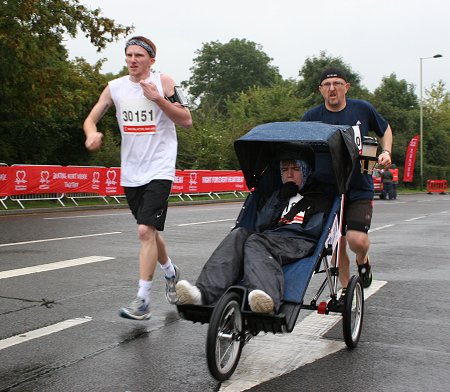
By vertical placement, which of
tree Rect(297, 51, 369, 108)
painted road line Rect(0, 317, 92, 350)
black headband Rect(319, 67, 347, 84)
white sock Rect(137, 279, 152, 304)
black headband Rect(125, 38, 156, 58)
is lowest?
painted road line Rect(0, 317, 92, 350)

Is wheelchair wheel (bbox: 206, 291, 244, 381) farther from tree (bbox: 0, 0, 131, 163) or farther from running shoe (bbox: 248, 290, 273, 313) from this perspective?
tree (bbox: 0, 0, 131, 163)

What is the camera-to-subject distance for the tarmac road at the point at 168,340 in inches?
146

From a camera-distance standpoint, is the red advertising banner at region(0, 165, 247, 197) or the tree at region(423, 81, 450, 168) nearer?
the red advertising banner at region(0, 165, 247, 197)

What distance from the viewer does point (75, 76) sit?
25.5 metres

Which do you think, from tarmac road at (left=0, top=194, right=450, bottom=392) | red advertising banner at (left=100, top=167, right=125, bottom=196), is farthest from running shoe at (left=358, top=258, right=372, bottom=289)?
red advertising banner at (left=100, top=167, right=125, bottom=196)

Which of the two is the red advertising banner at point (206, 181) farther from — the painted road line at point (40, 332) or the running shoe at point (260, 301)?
the running shoe at point (260, 301)

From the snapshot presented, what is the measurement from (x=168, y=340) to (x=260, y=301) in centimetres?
117

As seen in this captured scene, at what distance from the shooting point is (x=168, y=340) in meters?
4.52

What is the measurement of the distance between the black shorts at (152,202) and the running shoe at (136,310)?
0.59 metres

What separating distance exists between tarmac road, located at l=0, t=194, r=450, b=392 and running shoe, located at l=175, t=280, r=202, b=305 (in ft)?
1.39

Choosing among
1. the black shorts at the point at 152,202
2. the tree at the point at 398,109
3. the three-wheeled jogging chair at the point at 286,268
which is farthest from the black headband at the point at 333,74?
the tree at the point at 398,109

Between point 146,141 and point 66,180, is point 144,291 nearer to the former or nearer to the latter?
point 146,141

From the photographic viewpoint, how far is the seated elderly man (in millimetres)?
3789

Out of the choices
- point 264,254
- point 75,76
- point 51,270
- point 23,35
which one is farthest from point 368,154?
point 75,76
